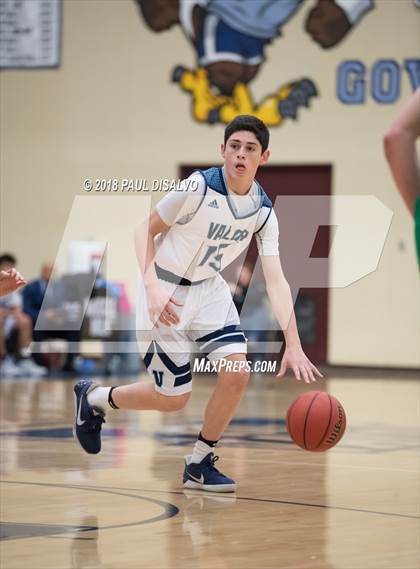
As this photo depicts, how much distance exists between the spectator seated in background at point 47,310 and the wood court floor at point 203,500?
653cm

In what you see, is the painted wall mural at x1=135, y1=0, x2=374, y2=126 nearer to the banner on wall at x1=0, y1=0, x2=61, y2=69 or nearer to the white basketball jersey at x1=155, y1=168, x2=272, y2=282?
the banner on wall at x1=0, y1=0, x2=61, y2=69

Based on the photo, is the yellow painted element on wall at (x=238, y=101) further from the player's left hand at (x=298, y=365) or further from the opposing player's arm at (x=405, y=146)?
the opposing player's arm at (x=405, y=146)

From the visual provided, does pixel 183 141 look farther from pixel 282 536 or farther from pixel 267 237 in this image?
pixel 282 536

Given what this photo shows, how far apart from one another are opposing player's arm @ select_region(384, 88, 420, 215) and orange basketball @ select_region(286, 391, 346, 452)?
10.1 feet

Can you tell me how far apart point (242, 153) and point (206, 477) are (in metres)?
1.84

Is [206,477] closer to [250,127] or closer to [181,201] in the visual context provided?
[181,201]

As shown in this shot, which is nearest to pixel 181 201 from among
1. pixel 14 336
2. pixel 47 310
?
pixel 14 336

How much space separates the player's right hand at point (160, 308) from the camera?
6059 mm

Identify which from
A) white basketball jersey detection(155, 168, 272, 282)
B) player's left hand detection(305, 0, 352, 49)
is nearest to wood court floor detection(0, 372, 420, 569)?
white basketball jersey detection(155, 168, 272, 282)

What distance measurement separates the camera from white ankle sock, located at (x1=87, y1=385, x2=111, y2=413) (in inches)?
271

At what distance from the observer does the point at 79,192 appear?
22234mm

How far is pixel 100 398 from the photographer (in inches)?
271

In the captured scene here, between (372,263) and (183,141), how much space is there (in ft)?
13.5

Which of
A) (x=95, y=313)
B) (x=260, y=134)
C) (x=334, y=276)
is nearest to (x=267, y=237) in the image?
(x=260, y=134)
